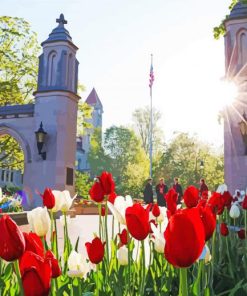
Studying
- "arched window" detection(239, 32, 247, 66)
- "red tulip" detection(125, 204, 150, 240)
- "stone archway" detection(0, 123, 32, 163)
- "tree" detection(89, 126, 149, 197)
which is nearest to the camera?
"red tulip" detection(125, 204, 150, 240)

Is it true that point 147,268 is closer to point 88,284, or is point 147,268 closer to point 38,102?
point 88,284

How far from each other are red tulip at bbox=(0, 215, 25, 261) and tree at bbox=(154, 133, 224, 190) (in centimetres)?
4656

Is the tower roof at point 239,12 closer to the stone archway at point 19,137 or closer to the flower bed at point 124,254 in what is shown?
the stone archway at point 19,137

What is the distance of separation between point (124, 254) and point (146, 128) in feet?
184

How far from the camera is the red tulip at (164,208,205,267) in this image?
39.6 inches

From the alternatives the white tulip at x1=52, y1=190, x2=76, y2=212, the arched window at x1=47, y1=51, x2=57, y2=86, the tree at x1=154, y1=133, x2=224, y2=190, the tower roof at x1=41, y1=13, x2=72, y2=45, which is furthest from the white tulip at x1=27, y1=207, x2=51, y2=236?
the tree at x1=154, y1=133, x2=224, y2=190

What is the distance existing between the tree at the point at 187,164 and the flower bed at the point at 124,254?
44396 millimetres

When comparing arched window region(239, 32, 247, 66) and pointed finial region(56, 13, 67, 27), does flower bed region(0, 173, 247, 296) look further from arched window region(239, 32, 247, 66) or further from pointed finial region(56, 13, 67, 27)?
pointed finial region(56, 13, 67, 27)

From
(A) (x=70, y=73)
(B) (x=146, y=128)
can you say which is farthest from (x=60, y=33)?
(B) (x=146, y=128)

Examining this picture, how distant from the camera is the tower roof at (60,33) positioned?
19.8m

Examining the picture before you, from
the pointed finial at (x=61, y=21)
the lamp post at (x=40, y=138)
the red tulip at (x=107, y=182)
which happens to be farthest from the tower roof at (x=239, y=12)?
the red tulip at (x=107, y=182)

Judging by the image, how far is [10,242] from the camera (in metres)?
1.14

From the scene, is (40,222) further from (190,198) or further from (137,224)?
(190,198)

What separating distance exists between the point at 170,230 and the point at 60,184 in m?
17.8
